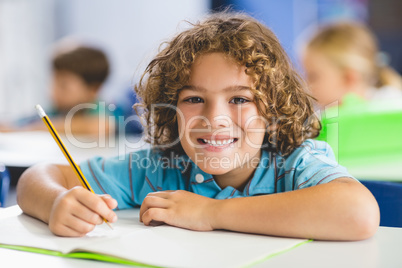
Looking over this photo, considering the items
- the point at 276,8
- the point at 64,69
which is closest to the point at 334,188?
the point at 64,69

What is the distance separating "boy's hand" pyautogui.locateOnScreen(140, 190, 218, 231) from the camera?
2.73 feet

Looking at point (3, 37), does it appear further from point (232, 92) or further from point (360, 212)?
point (360, 212)

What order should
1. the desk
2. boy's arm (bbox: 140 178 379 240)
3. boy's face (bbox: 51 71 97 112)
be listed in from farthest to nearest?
boy's face (bbox: 51 71 97 112), boy's arm (bbox: 140 178 379 240), the desk

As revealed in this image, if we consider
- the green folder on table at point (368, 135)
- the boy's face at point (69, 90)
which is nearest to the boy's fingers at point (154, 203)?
the green folder on table at point (368, 135)

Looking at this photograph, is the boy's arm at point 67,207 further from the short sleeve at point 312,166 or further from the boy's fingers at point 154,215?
the short sleeve at point 312,166

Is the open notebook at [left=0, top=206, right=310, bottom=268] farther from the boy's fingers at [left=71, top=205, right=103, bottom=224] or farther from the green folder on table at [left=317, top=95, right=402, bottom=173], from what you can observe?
the green folder on table at [left=317, top=95, right=402, bottom=173]

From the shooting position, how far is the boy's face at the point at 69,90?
326 centimetres

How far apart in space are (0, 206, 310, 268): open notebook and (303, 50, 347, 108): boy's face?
2.22 meters

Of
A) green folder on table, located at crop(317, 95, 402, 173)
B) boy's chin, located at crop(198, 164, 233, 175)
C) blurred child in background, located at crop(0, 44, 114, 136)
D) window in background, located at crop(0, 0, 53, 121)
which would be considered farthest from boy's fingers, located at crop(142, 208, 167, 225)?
window in background, located at crop(0, 0, 53, 121)

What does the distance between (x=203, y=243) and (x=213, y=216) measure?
0.27 feet

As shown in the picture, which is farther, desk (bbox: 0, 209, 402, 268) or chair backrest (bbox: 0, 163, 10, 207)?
chair backrest (bbox: 0, 163, 10, 207)

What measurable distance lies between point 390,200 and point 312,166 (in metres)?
0.20

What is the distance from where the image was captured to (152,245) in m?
0.73

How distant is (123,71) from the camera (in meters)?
4.89
